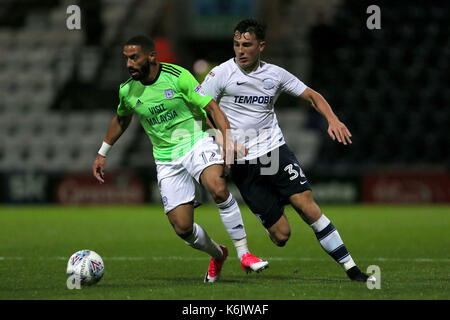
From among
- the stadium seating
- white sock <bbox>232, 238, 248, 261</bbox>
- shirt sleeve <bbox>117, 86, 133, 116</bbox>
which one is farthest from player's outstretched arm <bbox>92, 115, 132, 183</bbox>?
the stadium seating

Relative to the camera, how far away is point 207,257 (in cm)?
A: 909

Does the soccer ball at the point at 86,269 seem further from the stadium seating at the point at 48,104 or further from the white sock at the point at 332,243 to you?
the stadium seating at the point at 48,104

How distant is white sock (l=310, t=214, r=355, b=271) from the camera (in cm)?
659

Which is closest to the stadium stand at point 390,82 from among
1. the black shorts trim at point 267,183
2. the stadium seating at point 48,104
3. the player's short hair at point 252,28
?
the stadium seating at point 48,104

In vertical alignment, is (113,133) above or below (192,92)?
below

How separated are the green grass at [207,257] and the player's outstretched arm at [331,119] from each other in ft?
3.70

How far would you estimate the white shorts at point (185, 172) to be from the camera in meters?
6.95

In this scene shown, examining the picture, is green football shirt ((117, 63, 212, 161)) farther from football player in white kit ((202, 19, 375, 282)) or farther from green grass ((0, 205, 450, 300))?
green grass ((0, 205, 450, 300))

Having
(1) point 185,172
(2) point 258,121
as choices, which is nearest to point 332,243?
(2) point 258,121

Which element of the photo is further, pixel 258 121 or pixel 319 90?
pixel 319 90

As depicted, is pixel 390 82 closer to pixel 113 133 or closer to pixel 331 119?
pixel 113 133

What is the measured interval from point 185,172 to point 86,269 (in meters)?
1.24
